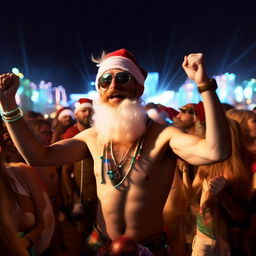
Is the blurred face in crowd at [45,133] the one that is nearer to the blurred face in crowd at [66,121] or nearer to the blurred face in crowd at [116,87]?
the blurred face in crowd at [116,87]

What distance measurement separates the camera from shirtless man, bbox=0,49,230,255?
5.53ft

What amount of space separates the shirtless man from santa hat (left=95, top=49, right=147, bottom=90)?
10 cm

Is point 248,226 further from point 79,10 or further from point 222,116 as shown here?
point 79,10

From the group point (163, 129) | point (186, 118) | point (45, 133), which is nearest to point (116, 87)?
point (163, 129)

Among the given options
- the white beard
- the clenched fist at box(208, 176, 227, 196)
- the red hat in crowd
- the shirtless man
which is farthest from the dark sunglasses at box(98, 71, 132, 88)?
the red hat in crowd

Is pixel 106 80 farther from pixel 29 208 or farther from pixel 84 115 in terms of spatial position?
pixel 84 115

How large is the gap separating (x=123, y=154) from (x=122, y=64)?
2.07 feet

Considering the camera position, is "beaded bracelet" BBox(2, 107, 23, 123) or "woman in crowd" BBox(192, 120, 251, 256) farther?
"woman in crowd" BBox(192, 120, 251, 256)

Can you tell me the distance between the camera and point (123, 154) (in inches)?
72.7

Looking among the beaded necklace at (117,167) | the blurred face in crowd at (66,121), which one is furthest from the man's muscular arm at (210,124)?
the blurred face in crowd at (66,121)

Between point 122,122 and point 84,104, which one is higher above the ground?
point 84,104

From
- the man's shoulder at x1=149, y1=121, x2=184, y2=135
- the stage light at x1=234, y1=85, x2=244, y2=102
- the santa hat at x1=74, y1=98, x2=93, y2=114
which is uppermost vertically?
the stage light at x1=234, y1=85, x2=244, y2=102

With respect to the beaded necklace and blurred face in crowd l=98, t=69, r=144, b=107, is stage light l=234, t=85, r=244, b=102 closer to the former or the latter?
blurred face in crowd l=98, t=69, r=144, b=107

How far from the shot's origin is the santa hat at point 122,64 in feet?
6.85
